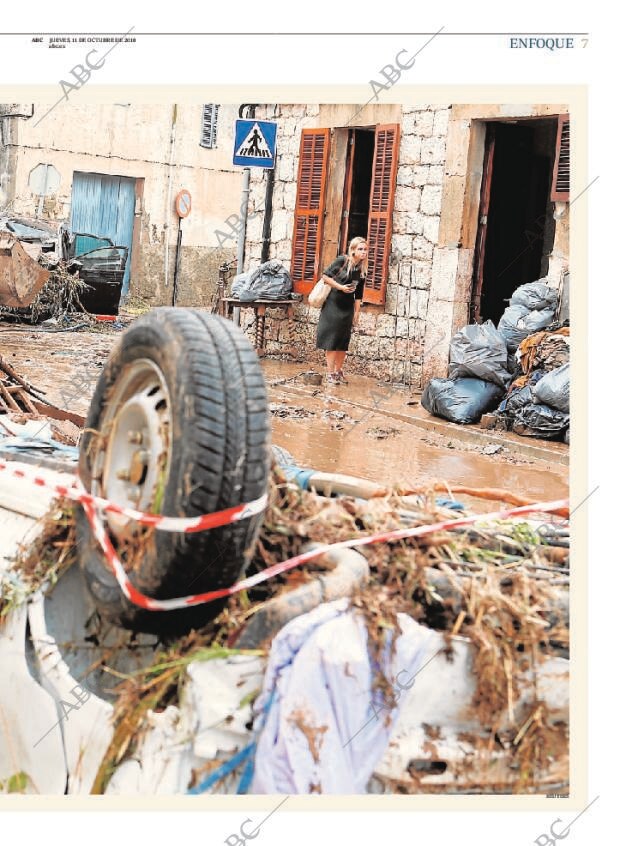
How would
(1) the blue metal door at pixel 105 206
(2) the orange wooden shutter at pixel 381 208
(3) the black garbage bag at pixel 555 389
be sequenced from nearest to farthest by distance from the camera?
(3) the black garbage bag at pixel 555 389
(2) the orange wooden shutter at pixel 381 208
(1) the blue metal door at pixel 105 206

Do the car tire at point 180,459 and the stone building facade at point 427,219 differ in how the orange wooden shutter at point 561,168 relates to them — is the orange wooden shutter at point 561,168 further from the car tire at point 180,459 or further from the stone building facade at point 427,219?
the car tire at point 180,459

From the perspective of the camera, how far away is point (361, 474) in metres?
8.64

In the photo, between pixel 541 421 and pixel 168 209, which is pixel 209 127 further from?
pixel 541 421

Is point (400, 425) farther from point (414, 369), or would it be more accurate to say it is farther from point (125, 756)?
point (125, 756)

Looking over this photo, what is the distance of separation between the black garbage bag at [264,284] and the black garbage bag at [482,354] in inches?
162

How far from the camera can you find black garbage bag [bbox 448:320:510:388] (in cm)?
1041

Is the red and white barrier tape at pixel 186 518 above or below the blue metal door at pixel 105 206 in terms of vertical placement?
below

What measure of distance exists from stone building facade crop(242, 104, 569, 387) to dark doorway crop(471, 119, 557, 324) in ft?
0.05

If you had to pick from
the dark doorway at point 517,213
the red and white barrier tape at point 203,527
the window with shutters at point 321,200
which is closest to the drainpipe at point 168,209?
the window with shutters at point 321,200

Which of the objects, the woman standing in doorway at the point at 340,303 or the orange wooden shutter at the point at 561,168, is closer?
the orange wooden shutter at the point at 561,168

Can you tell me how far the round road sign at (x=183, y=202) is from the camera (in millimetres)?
22812

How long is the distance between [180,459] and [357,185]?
11968mm

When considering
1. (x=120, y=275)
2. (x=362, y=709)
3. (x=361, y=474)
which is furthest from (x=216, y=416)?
(x=120, y=275)

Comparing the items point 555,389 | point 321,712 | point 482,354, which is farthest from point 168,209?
point 321,712
